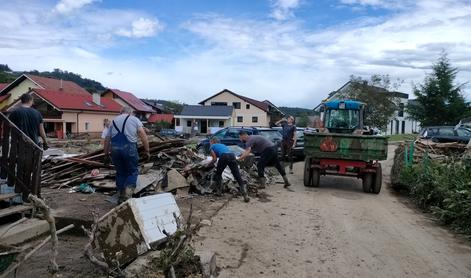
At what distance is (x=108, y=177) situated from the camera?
1009cm

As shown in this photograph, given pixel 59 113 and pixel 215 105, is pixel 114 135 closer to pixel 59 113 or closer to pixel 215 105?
pixel 59 113

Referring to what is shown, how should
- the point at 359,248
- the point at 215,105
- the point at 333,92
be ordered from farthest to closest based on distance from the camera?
the point at 215,105
the point at 333,92
the point at 359,248

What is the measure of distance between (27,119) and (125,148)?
170 cm

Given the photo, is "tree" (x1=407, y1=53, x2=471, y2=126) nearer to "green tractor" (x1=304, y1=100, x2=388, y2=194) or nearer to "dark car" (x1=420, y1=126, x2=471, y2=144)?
"dark car" (x1=420, y1=126, x2=471, y2=144)

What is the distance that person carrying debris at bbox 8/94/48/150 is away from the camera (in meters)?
7.20

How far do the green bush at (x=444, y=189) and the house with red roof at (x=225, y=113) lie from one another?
53.4 meters

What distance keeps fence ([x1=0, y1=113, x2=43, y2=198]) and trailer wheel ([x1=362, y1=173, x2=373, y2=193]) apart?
8.71 meters

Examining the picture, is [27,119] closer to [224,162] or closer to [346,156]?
[224,162]

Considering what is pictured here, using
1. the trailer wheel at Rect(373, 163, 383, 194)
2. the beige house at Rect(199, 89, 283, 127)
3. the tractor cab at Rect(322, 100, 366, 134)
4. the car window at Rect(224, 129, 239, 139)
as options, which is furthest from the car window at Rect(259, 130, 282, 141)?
the beige house at Rect(199, 89, 283, 127)

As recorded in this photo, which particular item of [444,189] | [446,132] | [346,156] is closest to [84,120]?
[446,132]

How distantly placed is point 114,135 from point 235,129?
11.9 meters

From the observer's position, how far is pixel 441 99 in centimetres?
3606

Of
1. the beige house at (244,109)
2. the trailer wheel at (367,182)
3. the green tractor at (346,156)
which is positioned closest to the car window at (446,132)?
the green tractor at (346,156)

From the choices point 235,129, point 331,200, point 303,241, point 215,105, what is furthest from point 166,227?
point 215,105
